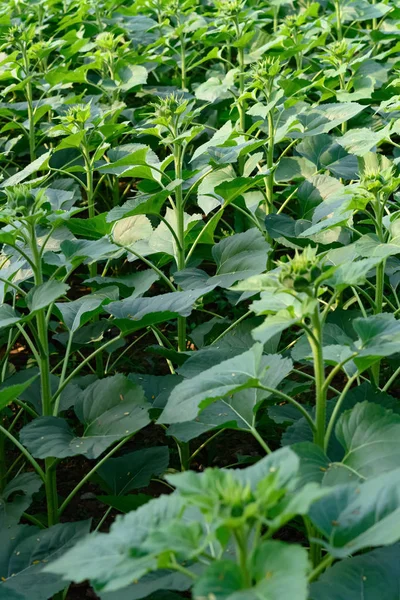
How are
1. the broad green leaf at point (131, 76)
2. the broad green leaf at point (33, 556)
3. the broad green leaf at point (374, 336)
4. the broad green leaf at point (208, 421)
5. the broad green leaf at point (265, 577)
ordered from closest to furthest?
the broad green leaf at point (265, 577), the broad green leaf at point (374, 336), the broad green leaf at point (33, 556), the broad green leaf at point (208, 421), the broad green leaf at point (131, 76)

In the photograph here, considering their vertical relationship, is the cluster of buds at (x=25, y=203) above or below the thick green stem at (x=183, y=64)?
above

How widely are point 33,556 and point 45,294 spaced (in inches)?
23.7

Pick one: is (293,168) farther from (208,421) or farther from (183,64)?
(183,64)

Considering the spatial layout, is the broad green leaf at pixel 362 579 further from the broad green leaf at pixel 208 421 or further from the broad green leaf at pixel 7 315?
the broad green leaf at pixel 7 315

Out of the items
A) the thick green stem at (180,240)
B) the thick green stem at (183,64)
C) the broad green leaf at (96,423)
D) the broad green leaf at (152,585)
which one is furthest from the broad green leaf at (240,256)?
the thick green stem at (183,64)

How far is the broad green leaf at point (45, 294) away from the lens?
72.4 inches

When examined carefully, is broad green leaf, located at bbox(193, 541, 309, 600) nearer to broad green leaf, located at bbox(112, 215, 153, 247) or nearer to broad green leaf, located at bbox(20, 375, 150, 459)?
broad green leaf, located at bbox(20, 375, 150, 459)

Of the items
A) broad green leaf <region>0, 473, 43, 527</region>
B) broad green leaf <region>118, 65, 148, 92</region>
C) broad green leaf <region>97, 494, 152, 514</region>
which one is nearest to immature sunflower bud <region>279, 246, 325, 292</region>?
broad green leaf <region>97, 494, 152, 514</region>

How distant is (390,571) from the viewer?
1.36 m

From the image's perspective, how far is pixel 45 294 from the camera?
6.21 ft

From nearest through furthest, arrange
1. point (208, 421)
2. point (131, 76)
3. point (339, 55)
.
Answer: point (208, 421), point (339, 55), point (131, 76)

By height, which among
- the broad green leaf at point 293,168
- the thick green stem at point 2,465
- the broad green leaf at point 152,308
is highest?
the broad green leaf at point 152,308

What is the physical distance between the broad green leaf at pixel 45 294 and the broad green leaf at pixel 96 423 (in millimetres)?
294

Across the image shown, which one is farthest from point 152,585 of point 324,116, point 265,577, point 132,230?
point 324,116
